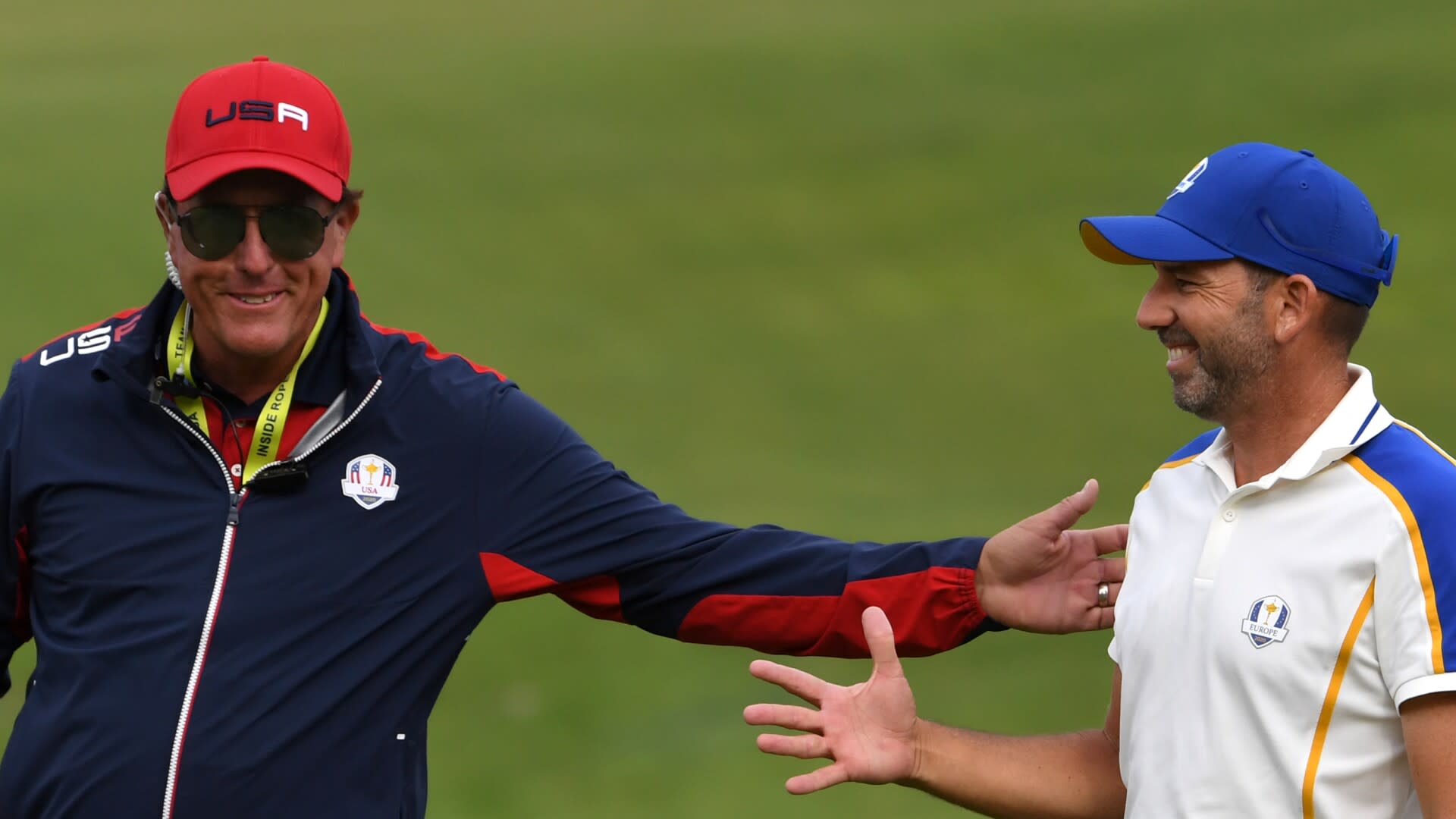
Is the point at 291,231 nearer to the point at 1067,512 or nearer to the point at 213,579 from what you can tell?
the point at 213,579

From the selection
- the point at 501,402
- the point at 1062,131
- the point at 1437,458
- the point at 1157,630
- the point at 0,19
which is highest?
the point at 0,19

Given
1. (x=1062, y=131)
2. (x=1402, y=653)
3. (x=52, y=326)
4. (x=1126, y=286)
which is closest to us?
(x=1402, y=653)

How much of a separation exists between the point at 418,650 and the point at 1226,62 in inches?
360

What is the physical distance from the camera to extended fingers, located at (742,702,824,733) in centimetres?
313

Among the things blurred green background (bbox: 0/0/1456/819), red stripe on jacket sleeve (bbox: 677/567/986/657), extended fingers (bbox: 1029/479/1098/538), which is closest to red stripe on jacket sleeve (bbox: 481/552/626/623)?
red stripe on jacket sleeve (bbox: 677/567/986/657)

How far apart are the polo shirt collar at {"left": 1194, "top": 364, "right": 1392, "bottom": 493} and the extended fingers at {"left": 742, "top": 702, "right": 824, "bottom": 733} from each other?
2.66ft

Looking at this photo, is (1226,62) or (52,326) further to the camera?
(1226,62)

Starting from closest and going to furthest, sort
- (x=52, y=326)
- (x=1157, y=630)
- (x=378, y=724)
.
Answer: (x=1157, y=630), (x=378, y=724), (x=52, y=326)

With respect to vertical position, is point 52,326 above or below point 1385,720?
above

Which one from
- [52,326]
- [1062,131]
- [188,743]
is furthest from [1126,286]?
[188,743]

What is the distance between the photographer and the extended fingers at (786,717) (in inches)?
123

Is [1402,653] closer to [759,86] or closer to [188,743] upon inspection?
[188,743]

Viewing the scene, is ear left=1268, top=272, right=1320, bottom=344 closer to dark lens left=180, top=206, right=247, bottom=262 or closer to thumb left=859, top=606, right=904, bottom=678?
thumb left=859, top=606, right=904, bottom=678

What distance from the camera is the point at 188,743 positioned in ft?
10.0
